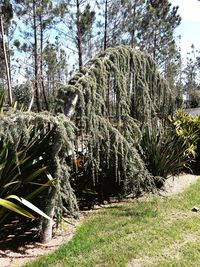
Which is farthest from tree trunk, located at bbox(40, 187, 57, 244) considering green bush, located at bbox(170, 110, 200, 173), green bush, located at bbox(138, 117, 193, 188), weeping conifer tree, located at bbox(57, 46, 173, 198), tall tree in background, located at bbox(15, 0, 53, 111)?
tall tree in background, located at bbox(15, 0, 53, 111)

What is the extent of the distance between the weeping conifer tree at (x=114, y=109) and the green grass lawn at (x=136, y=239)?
21.5 inches

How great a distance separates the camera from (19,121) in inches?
142

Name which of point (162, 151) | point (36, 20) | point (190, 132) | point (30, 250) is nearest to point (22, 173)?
point (30, 250)

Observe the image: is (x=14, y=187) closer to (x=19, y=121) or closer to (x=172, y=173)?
(x=19, y=121)

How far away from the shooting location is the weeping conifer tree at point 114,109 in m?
4.58

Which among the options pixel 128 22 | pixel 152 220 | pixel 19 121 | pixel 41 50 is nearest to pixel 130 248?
pixel 152 220

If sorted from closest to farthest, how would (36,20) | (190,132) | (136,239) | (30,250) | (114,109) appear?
(30,250)
(136,239)
(114,109)
(190,132)
(36,20)

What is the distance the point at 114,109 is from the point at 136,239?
1.79m

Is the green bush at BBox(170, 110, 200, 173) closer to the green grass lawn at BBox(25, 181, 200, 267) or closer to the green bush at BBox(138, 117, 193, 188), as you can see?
the green bush at BBox(138, 117, 193, 188)

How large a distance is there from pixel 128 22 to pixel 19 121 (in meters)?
20.5

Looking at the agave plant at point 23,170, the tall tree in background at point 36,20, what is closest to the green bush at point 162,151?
the agave plant at point 23,170

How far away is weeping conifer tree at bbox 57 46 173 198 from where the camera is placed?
4582mm

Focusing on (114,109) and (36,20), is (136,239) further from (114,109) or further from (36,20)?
(36,20)

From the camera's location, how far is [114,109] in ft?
16.8
